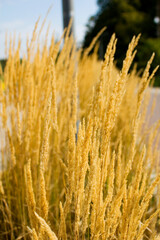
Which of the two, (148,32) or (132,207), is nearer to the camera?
(132,207)

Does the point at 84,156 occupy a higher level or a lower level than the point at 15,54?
lower

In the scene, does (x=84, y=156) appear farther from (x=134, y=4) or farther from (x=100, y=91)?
(x=134, y=4)

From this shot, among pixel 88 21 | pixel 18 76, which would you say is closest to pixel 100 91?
pixel 18 76

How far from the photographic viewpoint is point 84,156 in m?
0.56

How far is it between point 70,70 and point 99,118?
2.61ft

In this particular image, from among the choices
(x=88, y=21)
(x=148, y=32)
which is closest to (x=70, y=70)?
(x=148, y=32)

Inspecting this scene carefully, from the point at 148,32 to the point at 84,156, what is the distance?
15601 mm

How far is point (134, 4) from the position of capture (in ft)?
53.5

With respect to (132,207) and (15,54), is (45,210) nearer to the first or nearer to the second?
(132,207)

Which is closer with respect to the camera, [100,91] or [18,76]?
[100,91]

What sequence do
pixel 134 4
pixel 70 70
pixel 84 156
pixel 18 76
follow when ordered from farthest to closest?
pixel 134 4 → pixel 70 70 → pixel 18 76 → pixel 84 156

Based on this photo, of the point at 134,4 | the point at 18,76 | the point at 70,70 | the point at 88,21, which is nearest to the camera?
the point at 18,76

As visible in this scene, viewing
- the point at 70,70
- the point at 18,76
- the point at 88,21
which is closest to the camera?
the point at 18,76

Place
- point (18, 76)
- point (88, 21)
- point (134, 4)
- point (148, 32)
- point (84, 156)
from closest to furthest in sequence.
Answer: point (84, 156), point (18, 76), point (148, 32), point (134, 4), point (88, 21)
